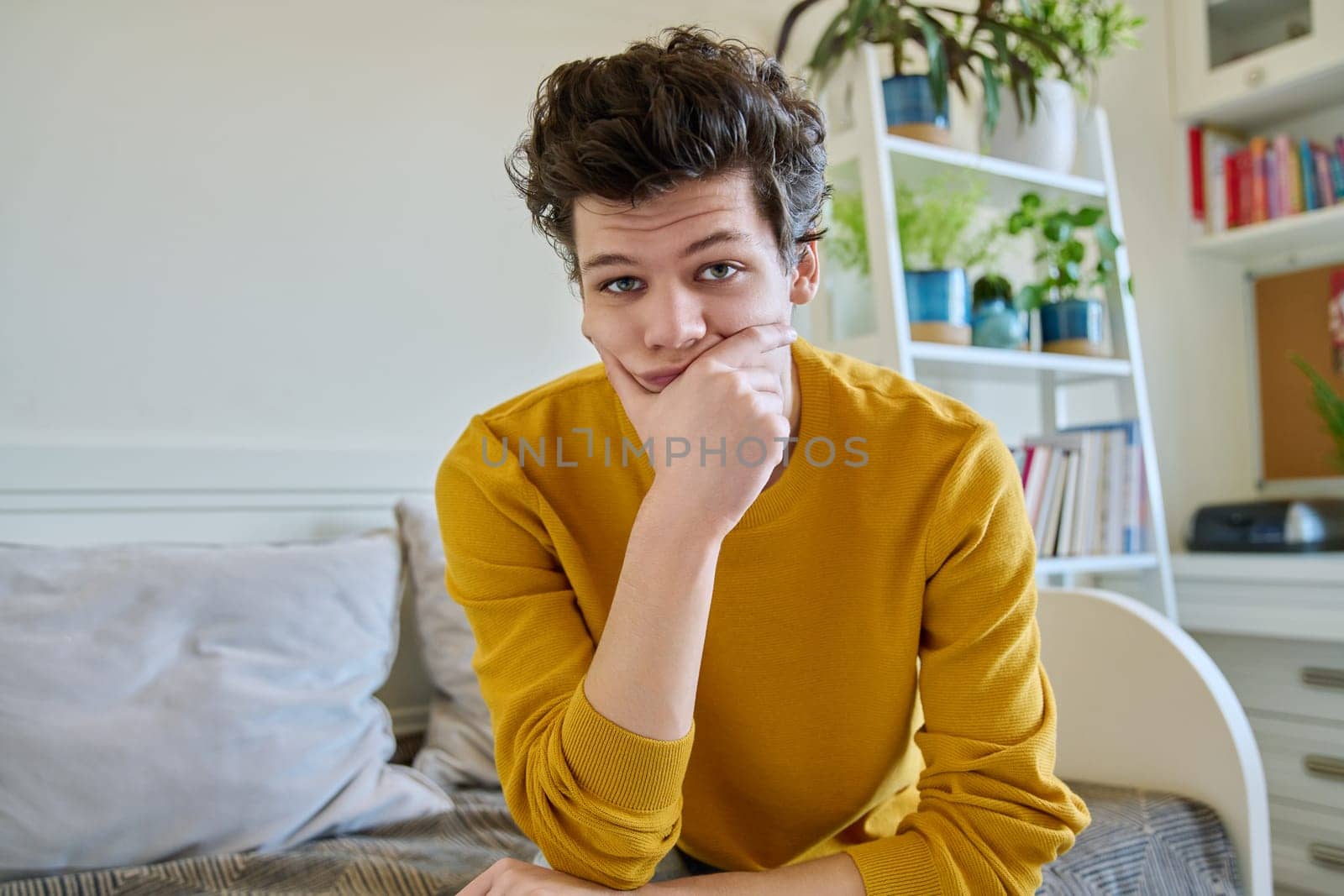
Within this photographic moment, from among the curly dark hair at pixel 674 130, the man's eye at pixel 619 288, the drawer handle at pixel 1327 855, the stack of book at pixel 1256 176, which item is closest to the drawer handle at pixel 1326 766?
the drawer handle at pixel 1327 855

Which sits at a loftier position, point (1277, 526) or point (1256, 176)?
point (1256, 176)

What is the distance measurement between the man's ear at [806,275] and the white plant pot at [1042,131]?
1.24 m

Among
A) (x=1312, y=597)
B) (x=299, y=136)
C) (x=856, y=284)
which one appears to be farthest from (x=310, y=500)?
(x=1312, y=597)

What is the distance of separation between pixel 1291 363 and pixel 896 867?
2.36 meters

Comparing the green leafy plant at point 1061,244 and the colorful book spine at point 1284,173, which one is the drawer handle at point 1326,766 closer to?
the green leafy plant at point 1061,244

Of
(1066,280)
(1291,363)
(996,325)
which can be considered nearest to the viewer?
(996,325)

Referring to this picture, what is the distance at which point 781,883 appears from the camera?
2.68 ft

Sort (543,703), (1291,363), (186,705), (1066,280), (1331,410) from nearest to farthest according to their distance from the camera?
1. (543,703)
2. (186,705)
3. (1066,280)
4. (1331,410)
5. (1291,363)

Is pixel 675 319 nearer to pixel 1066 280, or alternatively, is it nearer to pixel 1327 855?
pixel 1066 280

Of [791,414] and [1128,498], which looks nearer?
[791,414]

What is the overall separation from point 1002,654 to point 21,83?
150cm

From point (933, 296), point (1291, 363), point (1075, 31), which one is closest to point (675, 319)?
point (933, 296)

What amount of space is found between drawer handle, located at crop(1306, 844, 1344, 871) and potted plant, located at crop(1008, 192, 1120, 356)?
1066 mm

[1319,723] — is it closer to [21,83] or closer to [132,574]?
[132,574]
